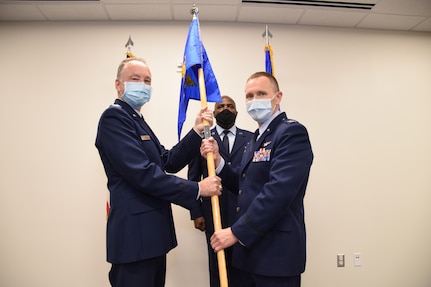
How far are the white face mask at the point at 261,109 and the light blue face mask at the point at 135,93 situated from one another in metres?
0.66

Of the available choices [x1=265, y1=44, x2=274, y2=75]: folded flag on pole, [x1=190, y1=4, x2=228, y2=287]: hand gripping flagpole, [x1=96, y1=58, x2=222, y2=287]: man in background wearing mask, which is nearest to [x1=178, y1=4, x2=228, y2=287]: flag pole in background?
[x1=190, y1=4, x2=228, y2=287]: hand gripping flagpole

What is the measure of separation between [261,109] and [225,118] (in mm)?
846

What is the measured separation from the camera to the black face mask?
94.1 inches

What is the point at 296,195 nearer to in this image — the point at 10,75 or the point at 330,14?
the point at 330,14

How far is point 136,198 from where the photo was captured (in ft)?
4.55

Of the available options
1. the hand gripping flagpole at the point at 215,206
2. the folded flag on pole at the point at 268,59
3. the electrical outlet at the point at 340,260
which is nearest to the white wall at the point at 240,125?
the electrical outlet at the point at 340,260

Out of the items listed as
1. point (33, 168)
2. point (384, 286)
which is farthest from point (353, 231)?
point (33, 168)

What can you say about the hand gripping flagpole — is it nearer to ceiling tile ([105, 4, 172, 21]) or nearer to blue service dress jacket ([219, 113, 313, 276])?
blue service dress jacket ([219, 113, 313, 276])

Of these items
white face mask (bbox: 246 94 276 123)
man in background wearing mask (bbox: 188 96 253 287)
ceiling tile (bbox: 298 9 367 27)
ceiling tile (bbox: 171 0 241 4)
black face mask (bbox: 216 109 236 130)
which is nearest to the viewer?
white face mask (bbox: 246 94 276 123)

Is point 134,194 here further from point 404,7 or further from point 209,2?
point 404,7

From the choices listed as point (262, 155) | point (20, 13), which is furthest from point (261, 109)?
point (20, 13)

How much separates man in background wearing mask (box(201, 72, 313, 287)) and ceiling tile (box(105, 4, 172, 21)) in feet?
6.63

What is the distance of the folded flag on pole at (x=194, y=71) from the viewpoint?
1.80 m

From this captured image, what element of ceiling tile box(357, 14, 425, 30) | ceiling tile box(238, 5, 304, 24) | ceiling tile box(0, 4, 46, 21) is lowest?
ceiling tile box(357, 14, 425, 30)
